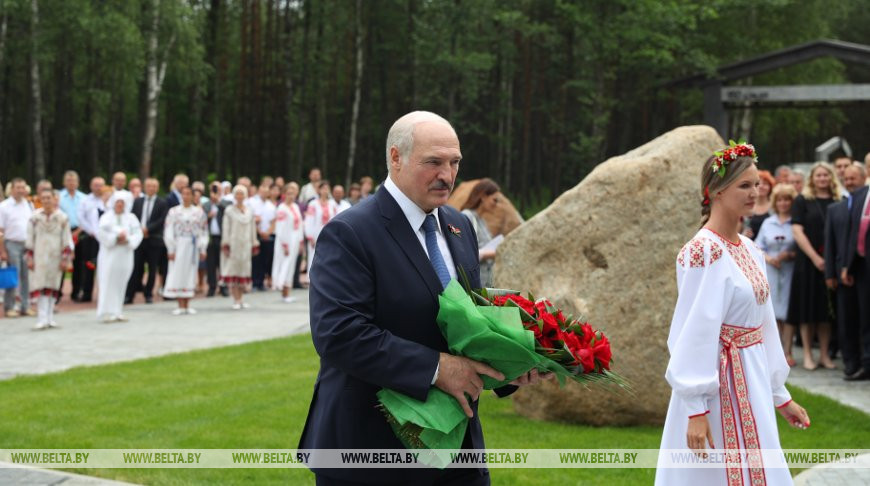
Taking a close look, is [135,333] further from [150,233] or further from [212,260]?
[212,260]

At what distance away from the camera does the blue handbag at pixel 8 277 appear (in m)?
15.5

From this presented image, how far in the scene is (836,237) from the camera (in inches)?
449

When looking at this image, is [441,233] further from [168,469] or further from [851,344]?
[851,344]

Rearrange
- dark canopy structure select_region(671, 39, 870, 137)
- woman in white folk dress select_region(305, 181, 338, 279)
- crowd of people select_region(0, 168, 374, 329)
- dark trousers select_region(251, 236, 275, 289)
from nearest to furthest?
crowd of people select_region(0, 168, 374, 329)
woman in white folk dress select_region(305, 181, 338, 279)
dark trousers select_region(251, 236, 275, 289)
dark canopy structure select_region(671, 39, 870, 137)

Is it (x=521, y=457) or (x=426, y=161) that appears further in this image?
(x=521, y=457)

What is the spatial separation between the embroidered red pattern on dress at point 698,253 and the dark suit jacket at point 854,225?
725cm

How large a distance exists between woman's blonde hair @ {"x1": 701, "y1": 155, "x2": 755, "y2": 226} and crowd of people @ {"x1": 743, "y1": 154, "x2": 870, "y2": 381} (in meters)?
7.06

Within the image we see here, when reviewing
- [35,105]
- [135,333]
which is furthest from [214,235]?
[35,105]

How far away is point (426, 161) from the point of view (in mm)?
3529

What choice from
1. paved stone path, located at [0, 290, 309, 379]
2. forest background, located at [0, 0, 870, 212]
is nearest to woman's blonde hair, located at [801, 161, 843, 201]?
paved stone path, located at [0, 290, 309, 379]

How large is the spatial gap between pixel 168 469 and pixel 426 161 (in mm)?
4527

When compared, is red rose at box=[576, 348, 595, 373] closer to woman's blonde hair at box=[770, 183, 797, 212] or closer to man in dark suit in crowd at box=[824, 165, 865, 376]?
man in dark suit in crowd at box=[824, 165, 865, 376]

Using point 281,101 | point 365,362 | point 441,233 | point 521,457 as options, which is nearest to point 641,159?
point 521,457

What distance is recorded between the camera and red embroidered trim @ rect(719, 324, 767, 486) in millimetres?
4371
